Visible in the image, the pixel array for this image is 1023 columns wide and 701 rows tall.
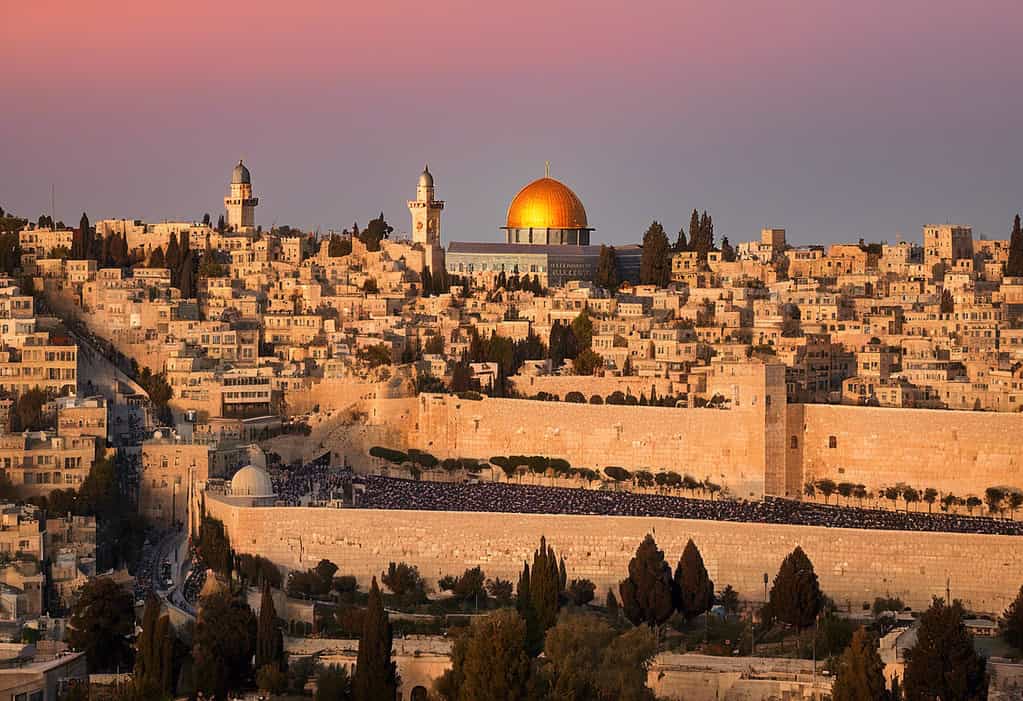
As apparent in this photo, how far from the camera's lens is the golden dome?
78125 millimetres

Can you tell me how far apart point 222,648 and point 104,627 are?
2406mm

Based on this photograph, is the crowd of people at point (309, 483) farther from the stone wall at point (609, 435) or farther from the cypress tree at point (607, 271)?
the cypress tree at point (607, 271)

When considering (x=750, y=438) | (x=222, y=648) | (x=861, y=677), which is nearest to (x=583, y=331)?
(x=750, y=438)

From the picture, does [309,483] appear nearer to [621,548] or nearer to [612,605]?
[621,548]

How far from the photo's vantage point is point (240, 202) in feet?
253

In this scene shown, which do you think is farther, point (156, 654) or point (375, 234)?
point (375, 234)

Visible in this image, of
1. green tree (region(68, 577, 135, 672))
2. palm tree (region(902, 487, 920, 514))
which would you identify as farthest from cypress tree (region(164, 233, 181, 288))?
green tree (region(68, 577, 135, 672))

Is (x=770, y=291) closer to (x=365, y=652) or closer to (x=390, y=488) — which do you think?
(x=390, y=488)

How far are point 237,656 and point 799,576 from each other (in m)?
9.37

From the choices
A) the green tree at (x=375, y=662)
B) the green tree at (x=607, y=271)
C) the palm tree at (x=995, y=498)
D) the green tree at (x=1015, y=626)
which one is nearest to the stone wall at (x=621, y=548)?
the green tree at (x=1015, y=626)

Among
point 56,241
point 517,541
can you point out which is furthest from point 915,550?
Result: point 56,241

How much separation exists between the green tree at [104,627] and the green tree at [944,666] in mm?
12160

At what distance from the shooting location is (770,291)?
70.6 m

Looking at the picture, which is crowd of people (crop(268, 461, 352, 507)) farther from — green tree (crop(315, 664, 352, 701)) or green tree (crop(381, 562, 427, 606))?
green tree (crop(315, 664, 352, 701))
